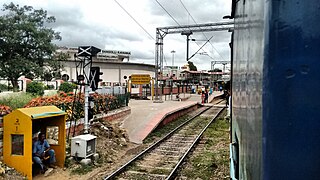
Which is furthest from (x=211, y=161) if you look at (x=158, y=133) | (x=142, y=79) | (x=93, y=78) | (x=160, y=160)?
(x=142, y=79)

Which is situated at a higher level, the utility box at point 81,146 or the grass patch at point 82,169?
the utility box at point 81,146

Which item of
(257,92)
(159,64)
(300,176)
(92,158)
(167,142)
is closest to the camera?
(300,176)

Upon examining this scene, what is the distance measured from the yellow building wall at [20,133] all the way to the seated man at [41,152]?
15.4 inches

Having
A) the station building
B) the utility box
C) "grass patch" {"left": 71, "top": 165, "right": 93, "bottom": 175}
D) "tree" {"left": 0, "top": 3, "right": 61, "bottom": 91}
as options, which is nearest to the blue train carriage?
"grass patch" {"left": 71, "top": 165, "right": 93, "bottom": 175}

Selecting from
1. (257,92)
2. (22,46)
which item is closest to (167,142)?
(257,92)

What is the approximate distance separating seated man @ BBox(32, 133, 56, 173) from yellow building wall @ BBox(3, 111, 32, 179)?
39cm

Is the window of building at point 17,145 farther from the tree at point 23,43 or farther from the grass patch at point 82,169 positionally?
the tree at point 23,43

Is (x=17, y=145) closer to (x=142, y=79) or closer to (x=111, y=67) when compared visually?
(x=142, y=79)

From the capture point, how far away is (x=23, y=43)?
28.0 meters

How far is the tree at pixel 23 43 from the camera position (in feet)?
88.5

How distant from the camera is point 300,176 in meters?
1.17

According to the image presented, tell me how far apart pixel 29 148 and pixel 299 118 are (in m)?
7.61

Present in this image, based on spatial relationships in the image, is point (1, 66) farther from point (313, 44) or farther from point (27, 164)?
point (313, 44)

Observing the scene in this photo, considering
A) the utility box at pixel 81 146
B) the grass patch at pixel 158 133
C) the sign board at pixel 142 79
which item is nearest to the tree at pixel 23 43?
the sign board at pixel 142 79
